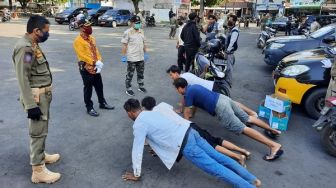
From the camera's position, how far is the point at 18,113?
5.71 m

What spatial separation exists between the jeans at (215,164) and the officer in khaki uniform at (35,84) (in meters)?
1.58

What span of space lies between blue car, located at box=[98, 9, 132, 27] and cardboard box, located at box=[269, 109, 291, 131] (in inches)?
840

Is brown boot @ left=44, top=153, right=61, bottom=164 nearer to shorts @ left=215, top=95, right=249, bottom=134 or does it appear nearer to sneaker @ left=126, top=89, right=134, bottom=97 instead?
shorts @ left=215, top=95, right=249, bottom=134

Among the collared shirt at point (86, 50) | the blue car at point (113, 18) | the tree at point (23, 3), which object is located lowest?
the collared shirt at point (86, 50)

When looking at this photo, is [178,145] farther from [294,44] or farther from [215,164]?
[294,44]

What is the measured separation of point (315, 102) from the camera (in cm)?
580

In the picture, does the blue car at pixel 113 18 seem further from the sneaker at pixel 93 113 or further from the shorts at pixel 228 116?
the shorts at pixel 228 116

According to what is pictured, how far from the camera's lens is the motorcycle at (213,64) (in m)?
6.29

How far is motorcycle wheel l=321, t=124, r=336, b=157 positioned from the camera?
14.7 feet

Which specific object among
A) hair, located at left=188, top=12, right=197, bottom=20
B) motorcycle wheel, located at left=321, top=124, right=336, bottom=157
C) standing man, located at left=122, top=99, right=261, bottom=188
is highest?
hair, located at left=188, top=12, right=197, bottom=20

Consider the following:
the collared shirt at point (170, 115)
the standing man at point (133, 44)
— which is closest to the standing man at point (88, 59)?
the standing man at point (133, 44)

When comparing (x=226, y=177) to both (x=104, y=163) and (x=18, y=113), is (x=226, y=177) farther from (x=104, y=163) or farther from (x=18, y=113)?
(x=18, y=113)

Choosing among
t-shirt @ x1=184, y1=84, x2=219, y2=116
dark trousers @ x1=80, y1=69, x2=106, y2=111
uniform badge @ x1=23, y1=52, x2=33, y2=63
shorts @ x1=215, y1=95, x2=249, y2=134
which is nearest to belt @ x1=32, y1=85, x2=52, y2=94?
uniform badge @ x1=23, y1=52, x2=33, y2=63

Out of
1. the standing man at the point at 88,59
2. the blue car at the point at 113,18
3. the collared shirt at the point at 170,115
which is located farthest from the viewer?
the blue car at the point at 113,18
